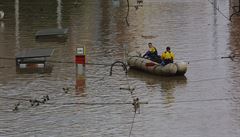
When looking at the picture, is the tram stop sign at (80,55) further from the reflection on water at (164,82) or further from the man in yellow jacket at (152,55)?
the man in yellow jacket at (152,55)

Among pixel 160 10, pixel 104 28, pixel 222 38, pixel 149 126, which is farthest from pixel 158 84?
pixel 160 10

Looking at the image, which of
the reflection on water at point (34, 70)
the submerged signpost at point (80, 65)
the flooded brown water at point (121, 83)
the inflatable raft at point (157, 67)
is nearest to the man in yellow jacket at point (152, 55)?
the inflatable raft at point (157, 67)

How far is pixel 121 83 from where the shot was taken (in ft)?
120

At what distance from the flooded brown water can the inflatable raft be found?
0.42 meters

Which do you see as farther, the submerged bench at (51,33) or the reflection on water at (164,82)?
the submerged bench at (51,33)

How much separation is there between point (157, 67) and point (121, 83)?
9.29 feet

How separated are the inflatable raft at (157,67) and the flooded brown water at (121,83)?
418 mm

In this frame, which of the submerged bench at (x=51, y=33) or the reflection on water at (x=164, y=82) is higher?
the submerged bench at (x=51, y=33)

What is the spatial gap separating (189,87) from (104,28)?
89.7 feet

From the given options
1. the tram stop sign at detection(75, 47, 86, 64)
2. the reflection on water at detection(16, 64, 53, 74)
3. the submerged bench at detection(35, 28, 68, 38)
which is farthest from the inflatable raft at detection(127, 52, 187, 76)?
the submerged bench at detection(35, 28, 68, 38)

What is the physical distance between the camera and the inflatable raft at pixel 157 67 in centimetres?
3772

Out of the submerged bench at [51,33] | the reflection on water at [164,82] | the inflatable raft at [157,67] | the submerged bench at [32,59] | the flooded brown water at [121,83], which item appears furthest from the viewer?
the submerged bench at [51,33]

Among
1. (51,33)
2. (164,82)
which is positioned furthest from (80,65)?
(51,33)

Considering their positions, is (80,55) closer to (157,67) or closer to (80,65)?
(80,65)
